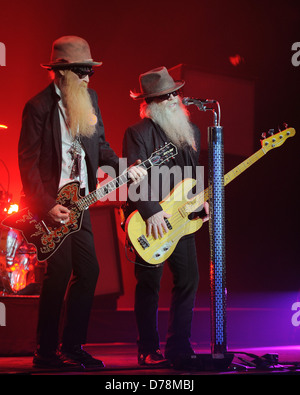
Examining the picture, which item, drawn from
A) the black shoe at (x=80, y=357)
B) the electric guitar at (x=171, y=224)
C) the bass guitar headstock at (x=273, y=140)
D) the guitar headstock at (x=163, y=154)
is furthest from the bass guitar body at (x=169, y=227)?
the black shoe at (x=80, y=357)

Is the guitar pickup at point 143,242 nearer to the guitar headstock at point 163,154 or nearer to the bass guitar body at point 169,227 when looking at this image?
the bass guitar body at point 169,227

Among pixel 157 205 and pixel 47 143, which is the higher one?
pixel 47 143

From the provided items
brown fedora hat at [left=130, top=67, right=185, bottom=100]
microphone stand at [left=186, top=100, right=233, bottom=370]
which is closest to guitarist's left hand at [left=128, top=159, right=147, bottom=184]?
microphone stand at [left=186, top=100, right=233, bottom=370]

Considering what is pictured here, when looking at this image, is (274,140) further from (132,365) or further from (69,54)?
(132,365)

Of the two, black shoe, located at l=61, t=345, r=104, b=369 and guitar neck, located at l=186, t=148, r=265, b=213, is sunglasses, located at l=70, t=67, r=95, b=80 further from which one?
black shoe, located at l=61, t=345, r=104, b=369

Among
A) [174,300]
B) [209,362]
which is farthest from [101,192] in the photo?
[209,362]

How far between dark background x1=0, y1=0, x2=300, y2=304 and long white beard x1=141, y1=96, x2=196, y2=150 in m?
1.45

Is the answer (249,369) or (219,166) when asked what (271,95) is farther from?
(249,369)
